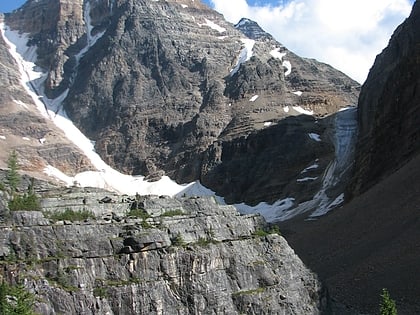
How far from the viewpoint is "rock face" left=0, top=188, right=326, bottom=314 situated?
28.8 m

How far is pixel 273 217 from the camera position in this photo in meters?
119

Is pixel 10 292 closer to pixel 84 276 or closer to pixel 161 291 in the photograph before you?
pixel 84 276

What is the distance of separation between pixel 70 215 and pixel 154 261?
537 centimetres

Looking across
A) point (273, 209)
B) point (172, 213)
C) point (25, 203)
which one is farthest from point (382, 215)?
point (273, 209)

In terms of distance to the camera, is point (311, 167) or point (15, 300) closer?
point (15, 300)

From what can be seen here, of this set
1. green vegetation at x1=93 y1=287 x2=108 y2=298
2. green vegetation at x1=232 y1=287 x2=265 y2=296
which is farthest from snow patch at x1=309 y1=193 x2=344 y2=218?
green vegetation at x1=93 y1=287 x2=108 y2=298

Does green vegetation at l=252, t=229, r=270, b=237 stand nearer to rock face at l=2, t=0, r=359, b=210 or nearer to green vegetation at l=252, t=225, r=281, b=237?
green vegetation at l=252, t=225, r=281, b=237

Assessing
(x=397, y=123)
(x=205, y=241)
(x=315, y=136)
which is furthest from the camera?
(x=315, y=136)

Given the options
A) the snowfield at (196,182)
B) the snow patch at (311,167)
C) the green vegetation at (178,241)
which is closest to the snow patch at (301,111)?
the snowfield at (196,182)

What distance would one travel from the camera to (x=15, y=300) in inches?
1016

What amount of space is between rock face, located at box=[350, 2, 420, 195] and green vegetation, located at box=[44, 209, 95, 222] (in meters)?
58.3

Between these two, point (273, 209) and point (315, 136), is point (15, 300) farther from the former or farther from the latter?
point (315, 136)

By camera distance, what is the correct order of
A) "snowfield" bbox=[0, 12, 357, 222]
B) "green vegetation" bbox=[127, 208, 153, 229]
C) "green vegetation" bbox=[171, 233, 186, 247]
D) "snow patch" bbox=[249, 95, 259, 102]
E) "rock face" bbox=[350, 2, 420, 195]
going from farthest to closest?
1. "snow patch" bbox=[249, 95, 259, 102]
2. "snowfield" bbox=[0, 12, 357, 222]
3. "rock face" bbox=[350, 2, 420, 195]
4. "green vegetation" bbox=[127, 208, 153, 229]
5. "green vegetation" bbox=[171, 233, 186, 247]

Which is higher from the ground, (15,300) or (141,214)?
(141,214)
